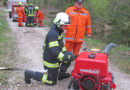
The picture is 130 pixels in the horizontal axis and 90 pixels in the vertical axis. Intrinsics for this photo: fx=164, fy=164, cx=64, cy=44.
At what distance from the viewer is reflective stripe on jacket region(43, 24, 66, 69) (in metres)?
3.36

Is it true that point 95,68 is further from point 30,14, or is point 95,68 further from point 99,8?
point 30,14

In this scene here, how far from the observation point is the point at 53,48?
3361 mm

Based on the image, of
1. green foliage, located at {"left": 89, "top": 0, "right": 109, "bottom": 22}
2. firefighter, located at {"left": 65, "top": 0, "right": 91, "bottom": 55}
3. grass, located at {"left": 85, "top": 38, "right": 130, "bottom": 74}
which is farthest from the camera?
green foliage, located at {"left": 89, "top": 0, "right": 109, "bottom": 22}

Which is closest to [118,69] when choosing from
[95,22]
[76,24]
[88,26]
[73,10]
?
[88,26]

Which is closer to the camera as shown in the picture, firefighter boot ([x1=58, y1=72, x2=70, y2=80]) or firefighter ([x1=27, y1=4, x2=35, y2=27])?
firefighter boot ([x1=58, y1=72, x2=70, y2=80])

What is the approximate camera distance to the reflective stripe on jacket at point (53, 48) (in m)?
3.36

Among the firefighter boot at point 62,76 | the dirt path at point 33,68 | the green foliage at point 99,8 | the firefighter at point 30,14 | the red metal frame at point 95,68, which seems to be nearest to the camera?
the red metal frame at point 95,68

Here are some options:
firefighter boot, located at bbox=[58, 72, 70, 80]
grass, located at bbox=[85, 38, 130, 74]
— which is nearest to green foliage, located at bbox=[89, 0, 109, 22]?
grass, located at bbox=[85, 38, 130, 74]

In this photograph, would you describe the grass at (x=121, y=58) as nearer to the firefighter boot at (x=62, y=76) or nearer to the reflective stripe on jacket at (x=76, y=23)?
the reflective stripe on jacket at (x=76, y=23)

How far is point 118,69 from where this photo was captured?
206 inches

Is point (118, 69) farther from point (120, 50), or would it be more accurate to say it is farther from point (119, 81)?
point (120, 50)

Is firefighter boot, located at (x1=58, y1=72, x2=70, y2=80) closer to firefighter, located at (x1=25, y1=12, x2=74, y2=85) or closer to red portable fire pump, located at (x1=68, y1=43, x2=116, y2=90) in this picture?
firefighter, located at (x1=25, y1=12, x2=74, y2=85)

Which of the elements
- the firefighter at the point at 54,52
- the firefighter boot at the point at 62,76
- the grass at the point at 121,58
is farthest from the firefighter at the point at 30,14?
the firefighter at the point at 54,52

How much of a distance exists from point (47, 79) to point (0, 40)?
202 inches
